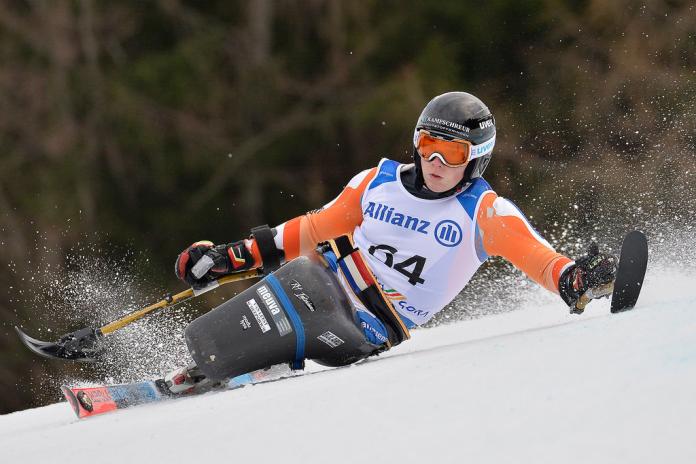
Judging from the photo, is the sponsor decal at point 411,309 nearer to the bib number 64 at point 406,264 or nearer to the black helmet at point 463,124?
the bib number 64 at point 406,264

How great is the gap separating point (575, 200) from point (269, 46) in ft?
18.1

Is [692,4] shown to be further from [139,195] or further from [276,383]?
[276,383]

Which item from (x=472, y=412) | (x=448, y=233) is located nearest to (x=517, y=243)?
(x=448, y=233)

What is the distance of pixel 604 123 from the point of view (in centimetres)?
1258

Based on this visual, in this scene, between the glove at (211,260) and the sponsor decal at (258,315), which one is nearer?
the sponsor decal at (258,315)

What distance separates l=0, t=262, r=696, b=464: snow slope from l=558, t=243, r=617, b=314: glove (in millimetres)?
182

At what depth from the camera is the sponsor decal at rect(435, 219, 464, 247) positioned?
3.67 m

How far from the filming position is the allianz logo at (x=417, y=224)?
3676mm

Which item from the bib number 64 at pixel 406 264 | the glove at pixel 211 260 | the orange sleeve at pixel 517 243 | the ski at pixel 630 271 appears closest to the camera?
the ski at pixel 630 271

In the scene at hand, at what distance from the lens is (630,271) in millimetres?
3023

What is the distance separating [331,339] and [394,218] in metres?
0.58

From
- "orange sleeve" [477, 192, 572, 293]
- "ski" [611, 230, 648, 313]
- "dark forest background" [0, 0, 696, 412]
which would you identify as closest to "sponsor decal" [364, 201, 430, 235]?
"orange sleeve" [477, 192, 572, 293]

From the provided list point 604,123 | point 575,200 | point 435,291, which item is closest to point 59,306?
point 575,200

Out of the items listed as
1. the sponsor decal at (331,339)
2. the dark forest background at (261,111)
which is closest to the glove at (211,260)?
the sponsor decal at (331,339)
